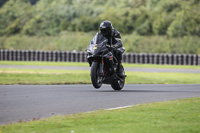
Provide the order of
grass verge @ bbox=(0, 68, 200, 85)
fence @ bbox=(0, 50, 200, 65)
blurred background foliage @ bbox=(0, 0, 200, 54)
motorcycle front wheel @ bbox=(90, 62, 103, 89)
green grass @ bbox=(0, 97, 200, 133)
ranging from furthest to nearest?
blurred background foliage @ bbox=(0, 0, 200, 54) → fence @ bbox=(0, 50, 200, 65) → grass verge @ bbox=(0, 68, 200, 85) → motorcycle front wheel @ bbox=(90, 62, 103, 89) → green grass @ bbox=(0, 97, 200, 133)

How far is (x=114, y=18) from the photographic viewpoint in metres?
71.5

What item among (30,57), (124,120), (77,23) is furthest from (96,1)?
(124,120)

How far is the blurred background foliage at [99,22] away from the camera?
194ft

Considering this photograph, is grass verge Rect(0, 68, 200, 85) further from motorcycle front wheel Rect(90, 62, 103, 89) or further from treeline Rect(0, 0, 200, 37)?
treeline Rect(0, 0, 200, 37)

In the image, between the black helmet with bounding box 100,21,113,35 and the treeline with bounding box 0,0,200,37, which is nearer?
the black helmet with bounding box 100,21,113,35

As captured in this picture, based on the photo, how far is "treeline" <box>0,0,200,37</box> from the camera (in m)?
65.8

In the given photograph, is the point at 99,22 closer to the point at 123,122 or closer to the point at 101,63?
the point at 101,63

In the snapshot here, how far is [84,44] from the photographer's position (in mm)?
58531

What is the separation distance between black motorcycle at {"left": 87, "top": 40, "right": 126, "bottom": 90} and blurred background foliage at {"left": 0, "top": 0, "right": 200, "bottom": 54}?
43157 mm

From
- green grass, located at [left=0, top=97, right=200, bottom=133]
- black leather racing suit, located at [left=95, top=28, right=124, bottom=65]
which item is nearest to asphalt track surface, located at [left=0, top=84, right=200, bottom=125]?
green grass, located at [left=0, top=97, right=200, bottom=133]

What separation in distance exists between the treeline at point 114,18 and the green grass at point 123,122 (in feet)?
183

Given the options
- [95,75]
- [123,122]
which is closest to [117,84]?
[95,75]

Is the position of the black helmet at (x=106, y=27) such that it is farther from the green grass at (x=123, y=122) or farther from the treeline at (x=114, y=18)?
the treeline at (x=114, y=18)

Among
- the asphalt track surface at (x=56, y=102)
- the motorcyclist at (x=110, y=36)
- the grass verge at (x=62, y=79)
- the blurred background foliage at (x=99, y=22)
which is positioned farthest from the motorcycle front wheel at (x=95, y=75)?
the blurred background foliage at (x=99, y=22)
